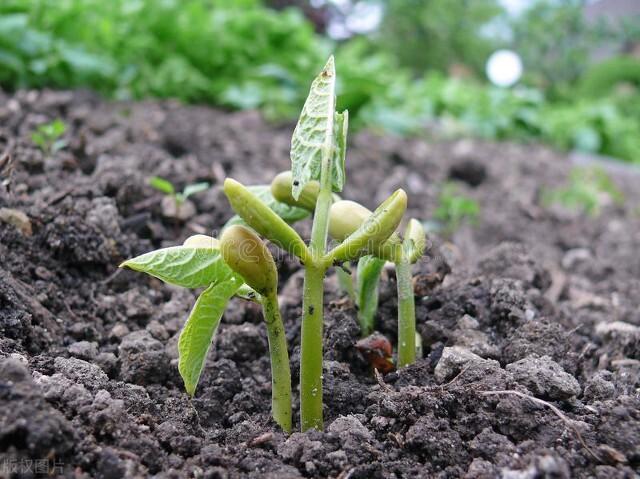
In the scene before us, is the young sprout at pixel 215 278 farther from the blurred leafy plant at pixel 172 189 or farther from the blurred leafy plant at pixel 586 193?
the blurred leafy plant at pixel 586 193

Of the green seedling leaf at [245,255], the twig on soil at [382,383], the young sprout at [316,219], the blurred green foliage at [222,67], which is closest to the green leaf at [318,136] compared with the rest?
the young sprout at [316,219]

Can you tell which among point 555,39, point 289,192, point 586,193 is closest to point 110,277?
point 289,192

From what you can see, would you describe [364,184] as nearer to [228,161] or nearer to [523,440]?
[228,161]

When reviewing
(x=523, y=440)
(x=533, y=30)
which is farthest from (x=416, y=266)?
(x=533, y=30)

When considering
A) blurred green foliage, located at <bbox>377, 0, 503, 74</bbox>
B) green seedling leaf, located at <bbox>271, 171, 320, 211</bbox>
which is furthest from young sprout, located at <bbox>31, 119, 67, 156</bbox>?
blurred green foliage, located at <bbox>377, 0, 503, 74</bbox>

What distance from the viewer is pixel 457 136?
4621 mm

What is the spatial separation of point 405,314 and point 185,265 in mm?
Result: 437

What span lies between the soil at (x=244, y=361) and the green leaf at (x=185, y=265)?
223 mm

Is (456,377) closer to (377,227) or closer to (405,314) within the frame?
(405,314)

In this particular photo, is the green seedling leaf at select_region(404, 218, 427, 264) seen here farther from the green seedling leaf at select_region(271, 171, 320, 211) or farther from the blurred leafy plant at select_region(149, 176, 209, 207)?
the blurred leafy plant at select_region(149, 176, 209, 207)

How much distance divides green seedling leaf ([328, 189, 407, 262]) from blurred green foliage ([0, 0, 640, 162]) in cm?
243

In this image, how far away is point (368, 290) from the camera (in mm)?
1343

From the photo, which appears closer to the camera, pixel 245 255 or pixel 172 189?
pixel 245 255

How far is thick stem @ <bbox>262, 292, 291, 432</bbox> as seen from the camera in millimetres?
1081
